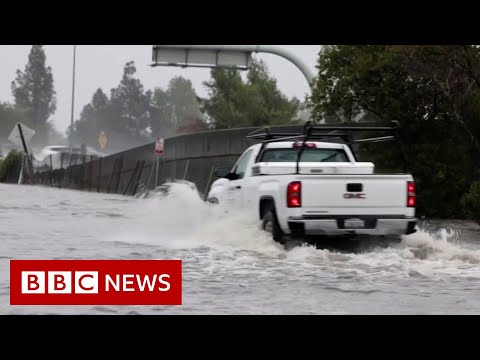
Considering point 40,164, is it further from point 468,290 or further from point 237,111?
point 468,290

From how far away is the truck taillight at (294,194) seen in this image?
11.5m

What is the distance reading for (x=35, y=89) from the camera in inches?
6176

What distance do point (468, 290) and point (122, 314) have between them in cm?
400

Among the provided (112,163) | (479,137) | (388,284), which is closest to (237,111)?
(112,163)

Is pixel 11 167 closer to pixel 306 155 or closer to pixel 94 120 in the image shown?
pixel 306 155

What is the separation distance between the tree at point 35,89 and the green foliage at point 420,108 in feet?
447

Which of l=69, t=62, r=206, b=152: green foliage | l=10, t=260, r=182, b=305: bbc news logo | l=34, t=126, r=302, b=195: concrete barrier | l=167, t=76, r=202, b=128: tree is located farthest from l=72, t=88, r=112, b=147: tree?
l=10, t=260, r=182, b=305: bbc news logo

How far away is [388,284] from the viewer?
31.6 ft

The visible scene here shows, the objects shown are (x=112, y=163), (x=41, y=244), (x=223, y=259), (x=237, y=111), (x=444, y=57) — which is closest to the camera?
(x=223, y=259)

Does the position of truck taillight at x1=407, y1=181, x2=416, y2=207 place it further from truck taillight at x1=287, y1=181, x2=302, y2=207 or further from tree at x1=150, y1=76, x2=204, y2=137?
tree at x1=150, y1=76, x2=204, y2=137

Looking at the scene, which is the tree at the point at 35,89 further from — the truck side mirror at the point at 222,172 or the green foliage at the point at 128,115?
the truck side mirror at the point at 222,172

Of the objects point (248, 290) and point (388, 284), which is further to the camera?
point (388, 284)

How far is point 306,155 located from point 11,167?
1648 inches

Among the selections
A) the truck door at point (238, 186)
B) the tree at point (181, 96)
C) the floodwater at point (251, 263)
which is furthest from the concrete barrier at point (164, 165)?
the tree at point (181, 96)
